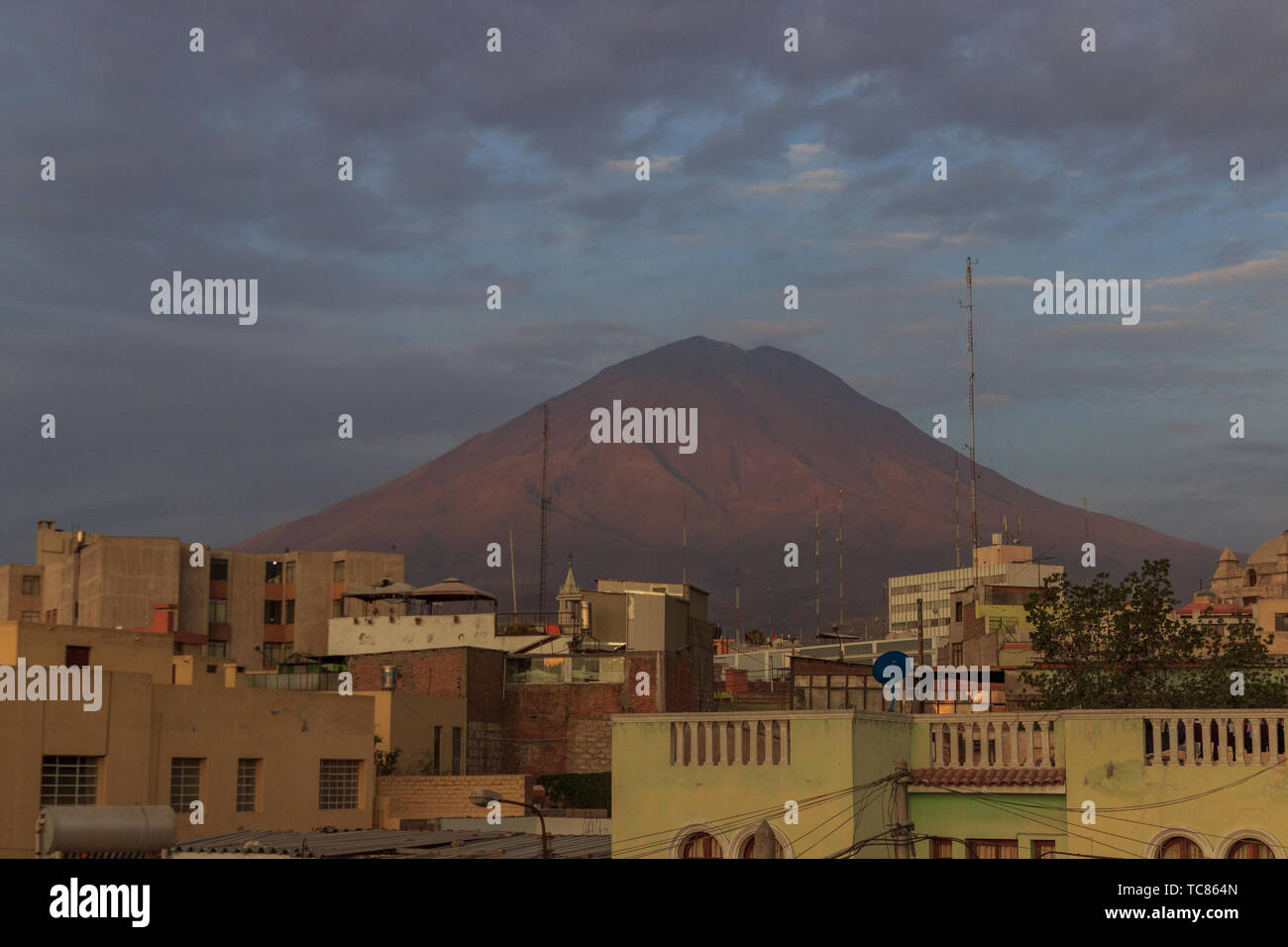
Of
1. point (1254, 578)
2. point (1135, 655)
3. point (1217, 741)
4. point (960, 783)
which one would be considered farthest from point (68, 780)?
point (1254, 578)

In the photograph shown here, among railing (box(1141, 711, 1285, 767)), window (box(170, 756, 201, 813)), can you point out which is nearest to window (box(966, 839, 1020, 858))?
railing (box(1141, 711, 1285, 767))

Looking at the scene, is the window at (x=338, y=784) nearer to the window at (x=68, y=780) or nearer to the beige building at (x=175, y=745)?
the beige building at (x=175, y=745)

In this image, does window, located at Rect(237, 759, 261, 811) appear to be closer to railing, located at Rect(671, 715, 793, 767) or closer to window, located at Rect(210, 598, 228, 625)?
railing, located at Rect(671, 715, 793, 767)

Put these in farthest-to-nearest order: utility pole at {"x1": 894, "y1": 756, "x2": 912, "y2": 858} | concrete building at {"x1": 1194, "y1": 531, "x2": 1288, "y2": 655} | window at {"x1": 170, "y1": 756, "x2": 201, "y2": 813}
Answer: concrete building at {"x1": 1194, "y1": 531, "x2": 1288, "y2": 655}, window at {"x1": 170, "y1": 756, "x2": 201, "y2": 813}, utility pole at {"x1": 894, "y1": 756, "x2": 912, "y2": 858}

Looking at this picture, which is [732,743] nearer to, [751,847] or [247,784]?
[751,847]

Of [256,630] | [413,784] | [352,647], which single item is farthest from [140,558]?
[413,784]

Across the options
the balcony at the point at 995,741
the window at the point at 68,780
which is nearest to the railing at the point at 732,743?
the balcony at the point at 995,741
